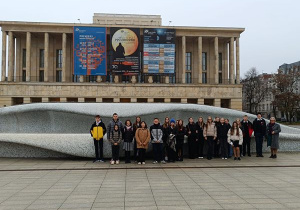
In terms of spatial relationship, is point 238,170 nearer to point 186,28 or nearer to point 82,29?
point 82,29

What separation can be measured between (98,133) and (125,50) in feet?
107

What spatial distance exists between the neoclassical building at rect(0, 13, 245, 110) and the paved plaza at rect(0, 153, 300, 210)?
1273 inches

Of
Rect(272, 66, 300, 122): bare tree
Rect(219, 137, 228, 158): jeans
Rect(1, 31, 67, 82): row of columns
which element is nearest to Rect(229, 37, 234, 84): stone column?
Rect(272, 66, 300, 122): bare tree

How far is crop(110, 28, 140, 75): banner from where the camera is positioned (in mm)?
39938

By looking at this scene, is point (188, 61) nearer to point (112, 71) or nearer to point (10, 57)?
point (112, 71)

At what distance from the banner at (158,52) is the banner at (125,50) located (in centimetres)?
142

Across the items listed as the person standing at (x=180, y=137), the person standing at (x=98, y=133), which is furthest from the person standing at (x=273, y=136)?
the person standing at (x=98, y=133)

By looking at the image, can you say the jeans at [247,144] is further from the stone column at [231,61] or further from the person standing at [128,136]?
the stone column at [231,61]

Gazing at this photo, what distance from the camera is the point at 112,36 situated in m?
40.3

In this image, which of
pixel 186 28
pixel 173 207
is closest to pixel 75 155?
pixel 173 207

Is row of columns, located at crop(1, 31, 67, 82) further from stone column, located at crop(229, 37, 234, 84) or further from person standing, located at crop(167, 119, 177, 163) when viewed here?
person standing, located at crop(167, 119, 177, 163)

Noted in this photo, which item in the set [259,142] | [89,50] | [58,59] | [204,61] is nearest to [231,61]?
[204,61]

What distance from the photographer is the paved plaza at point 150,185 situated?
4.73m

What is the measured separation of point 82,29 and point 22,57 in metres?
13.3
